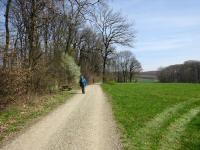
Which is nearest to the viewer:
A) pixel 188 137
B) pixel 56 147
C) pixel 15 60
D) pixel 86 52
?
pixel 56 147

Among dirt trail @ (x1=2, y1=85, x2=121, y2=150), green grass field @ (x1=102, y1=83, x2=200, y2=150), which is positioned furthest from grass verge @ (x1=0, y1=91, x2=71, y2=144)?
green grass field @ (x1=102, y1=83, x2=200, y2=150)

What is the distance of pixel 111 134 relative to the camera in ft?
36.3

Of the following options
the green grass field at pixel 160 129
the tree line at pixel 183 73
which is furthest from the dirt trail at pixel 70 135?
the tree line at pixel 183 73

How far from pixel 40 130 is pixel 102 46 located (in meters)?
59.9

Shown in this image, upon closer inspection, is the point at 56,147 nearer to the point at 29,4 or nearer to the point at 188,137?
the point at 188,137

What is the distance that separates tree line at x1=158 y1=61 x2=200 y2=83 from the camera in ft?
362

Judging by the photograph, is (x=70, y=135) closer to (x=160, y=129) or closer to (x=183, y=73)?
(x=160, y=129)

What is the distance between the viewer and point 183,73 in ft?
373

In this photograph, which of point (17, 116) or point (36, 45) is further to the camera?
point (36, 45)

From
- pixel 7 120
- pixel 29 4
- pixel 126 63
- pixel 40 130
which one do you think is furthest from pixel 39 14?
pixel 126 63

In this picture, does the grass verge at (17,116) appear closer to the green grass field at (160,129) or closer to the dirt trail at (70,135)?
the dirt trail at (70,135)

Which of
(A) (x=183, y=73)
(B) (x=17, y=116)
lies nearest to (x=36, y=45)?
(B) (x=17, y=116)

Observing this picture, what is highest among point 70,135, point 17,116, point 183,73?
point 183,73

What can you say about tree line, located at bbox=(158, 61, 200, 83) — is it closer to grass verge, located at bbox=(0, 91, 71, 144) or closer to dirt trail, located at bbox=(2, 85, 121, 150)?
grass verge, located at bbox=(0, 91, 71, 144)
